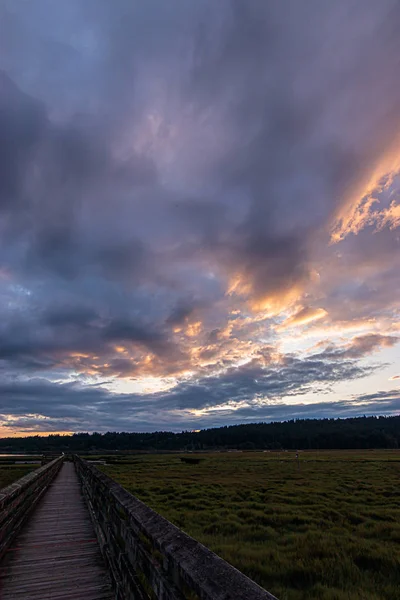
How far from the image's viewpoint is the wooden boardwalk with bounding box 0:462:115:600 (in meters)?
4.86

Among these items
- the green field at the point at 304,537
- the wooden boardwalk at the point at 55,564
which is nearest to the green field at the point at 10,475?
the green field at the point at 304,537

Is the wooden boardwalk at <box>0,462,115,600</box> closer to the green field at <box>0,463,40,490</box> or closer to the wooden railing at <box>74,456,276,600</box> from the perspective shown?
the wooden railing at <box>74,456,276,600</box>

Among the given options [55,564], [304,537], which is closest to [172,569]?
[55,564]

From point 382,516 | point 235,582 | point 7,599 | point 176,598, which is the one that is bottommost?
point 382,516

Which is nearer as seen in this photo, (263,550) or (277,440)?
(263,550)

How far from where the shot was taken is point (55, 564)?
599 centimetres

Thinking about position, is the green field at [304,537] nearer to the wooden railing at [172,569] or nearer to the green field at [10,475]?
the wooden railing at [172,569]

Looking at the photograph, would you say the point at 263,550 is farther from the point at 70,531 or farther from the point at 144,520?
the point at 144,520

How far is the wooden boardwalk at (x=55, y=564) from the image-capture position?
15.9 ft

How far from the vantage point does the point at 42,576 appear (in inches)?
215

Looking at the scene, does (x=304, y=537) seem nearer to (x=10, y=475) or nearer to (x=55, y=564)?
(x=55, y=564)

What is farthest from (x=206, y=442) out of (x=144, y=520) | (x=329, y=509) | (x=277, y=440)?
(x=144, y=520)

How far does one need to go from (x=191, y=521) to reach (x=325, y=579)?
6.18 meters

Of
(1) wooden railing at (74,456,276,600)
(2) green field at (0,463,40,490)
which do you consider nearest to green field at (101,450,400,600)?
(1) wooden railing at (74,456,276,600)
